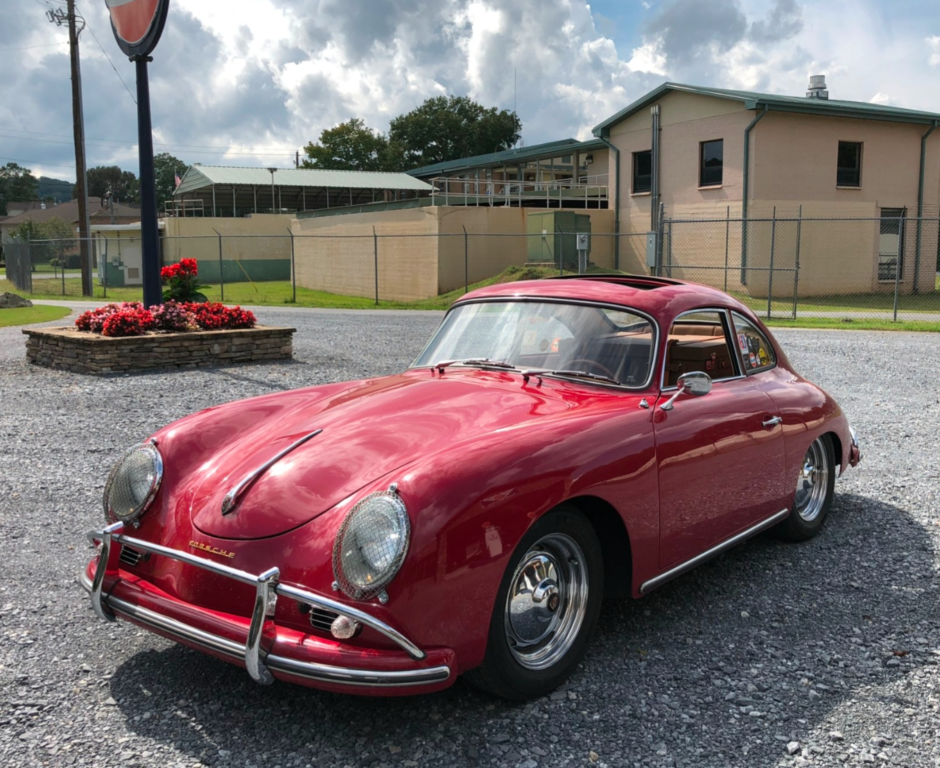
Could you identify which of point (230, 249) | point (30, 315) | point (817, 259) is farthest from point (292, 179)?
point (817, 259)

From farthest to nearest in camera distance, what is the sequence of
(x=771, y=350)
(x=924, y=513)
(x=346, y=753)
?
(x=924, y=513) → (x=771, y=350) → (x=346, y=753)

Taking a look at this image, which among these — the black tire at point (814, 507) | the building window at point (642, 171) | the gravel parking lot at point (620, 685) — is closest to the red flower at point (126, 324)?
the gravel parking lot at point (620, 685)

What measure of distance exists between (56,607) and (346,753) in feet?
6.30

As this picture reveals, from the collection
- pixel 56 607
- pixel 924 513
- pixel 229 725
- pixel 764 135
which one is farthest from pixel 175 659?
pixel 764 135

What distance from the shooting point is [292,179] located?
4791 cm

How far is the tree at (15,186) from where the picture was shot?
392 feet

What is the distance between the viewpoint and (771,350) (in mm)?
5004

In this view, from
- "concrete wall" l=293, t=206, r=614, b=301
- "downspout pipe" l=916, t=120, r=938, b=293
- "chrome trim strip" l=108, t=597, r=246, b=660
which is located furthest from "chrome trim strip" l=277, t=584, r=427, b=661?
"downspout pipe" l=916, t=120, r=938, b=293

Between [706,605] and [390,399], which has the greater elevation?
[390,399]

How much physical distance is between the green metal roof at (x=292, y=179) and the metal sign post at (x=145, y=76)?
3411 cm

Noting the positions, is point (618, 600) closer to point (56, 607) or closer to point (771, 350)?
point (771, 350)

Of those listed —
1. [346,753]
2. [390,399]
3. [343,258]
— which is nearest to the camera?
[346,753]

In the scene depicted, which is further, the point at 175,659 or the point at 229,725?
the point at 175,659

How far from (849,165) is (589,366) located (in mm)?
26942
